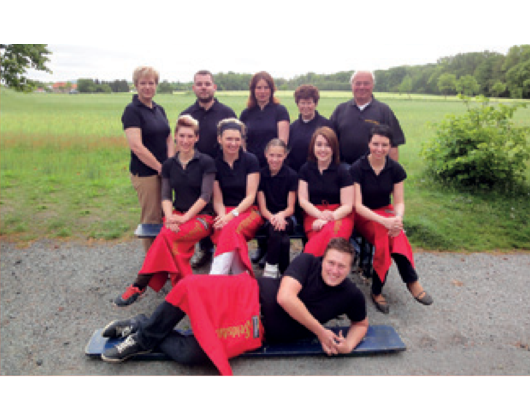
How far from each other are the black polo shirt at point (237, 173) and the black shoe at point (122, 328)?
177cm

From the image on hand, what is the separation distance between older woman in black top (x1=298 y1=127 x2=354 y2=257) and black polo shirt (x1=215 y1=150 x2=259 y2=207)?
618mm

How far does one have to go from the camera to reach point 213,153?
4.89 metres

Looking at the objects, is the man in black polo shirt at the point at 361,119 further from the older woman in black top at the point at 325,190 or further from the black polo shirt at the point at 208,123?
the black polo shirt at the point at 208,123

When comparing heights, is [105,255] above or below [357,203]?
below

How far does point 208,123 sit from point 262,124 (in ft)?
2.30

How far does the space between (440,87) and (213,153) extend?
10325 mm

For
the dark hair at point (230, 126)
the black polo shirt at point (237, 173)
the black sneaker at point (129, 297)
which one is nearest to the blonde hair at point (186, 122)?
the dark hair at point (230, 126)

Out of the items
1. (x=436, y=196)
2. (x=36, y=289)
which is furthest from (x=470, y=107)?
(x=36, y=289)

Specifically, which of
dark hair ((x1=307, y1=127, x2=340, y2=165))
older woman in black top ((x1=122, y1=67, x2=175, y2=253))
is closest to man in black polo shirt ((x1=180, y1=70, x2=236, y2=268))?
older woman in black top ((x1=122, y1=67, x2=175, y2=253))

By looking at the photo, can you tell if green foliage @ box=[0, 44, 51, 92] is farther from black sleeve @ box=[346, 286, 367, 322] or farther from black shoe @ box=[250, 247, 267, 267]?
black sleeve @ box=[346, 286, 367, 322]

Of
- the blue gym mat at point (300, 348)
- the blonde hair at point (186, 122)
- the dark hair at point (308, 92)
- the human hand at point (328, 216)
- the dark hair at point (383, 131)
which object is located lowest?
the blue gym mat at point (300, 348)

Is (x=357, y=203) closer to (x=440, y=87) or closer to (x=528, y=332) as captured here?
Answer: (x=528, y=332)

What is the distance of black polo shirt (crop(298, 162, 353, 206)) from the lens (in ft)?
14.3

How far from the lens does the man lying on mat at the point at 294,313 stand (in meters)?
3.09
